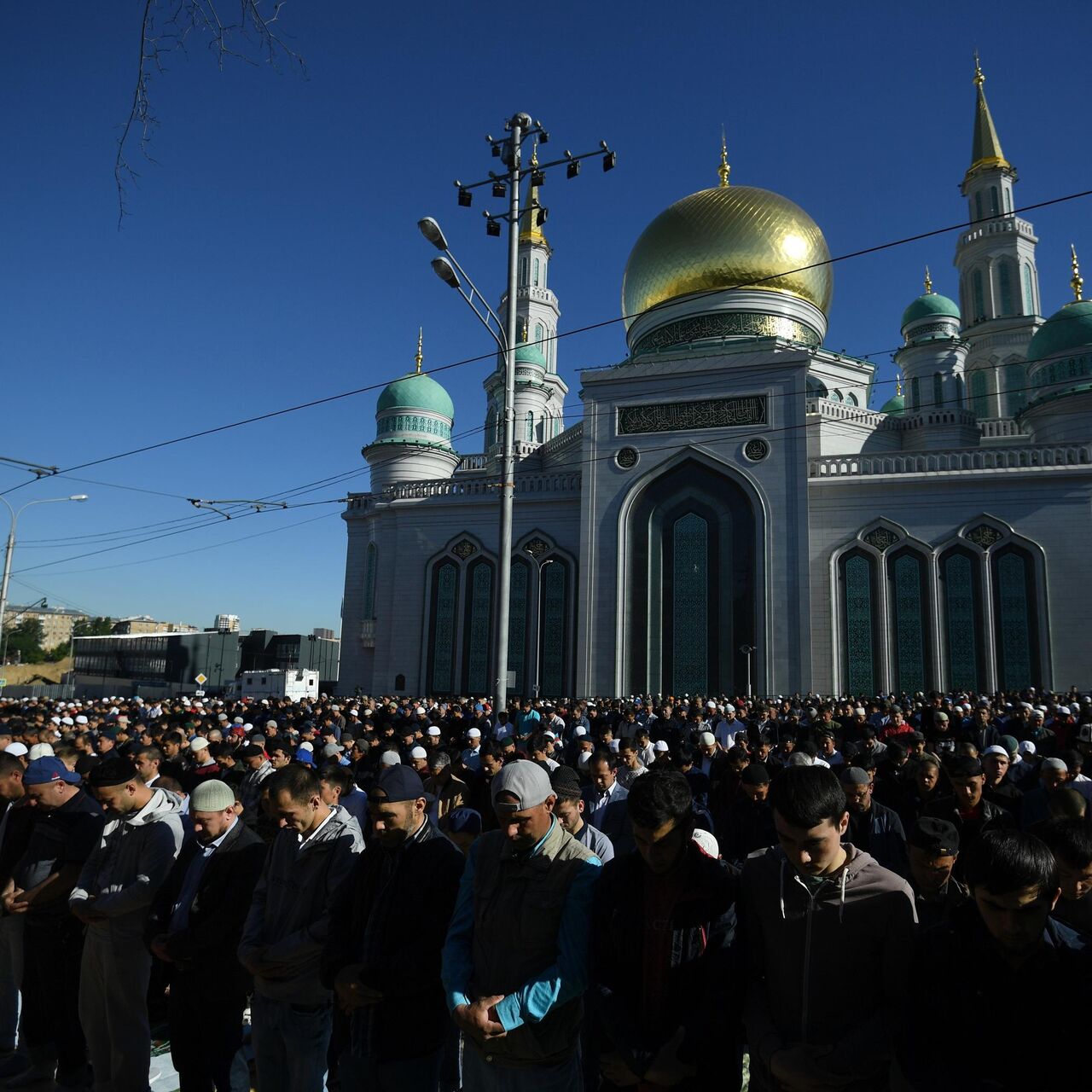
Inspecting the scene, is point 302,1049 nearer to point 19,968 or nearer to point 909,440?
point 19,968

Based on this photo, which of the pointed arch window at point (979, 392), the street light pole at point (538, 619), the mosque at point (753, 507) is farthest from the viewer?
the pointed arch window at point (979, 392)

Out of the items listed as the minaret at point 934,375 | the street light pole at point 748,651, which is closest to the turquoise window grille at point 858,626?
the street light pole at point 748,651

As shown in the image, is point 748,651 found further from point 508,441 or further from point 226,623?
point 226,623

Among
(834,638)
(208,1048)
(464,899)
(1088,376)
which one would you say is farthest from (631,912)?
(1088,376)

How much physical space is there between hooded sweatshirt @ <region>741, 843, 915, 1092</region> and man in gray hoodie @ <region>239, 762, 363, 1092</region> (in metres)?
1.63

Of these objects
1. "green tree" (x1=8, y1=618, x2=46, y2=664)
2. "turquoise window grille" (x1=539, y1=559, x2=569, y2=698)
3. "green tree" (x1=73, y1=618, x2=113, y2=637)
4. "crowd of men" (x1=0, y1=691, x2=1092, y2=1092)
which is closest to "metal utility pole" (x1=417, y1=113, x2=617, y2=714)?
"crowd of men" (x1=0, y1=691, x2=1092, y2=1092)

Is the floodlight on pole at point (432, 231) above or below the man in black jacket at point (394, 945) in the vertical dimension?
above

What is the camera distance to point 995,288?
2997 centimetres

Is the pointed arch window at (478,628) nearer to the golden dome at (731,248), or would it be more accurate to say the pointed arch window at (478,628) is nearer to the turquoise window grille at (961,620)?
the golden dome at (731,248)

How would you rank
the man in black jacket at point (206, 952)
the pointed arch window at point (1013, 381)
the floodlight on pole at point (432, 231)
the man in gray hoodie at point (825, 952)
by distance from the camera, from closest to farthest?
the man in gray hoodie at point (825, 952) → the man in black jacket at point (206, 952) → the floodlight on pole at point (432, 231) → the pointed arch window at point (1013, 381)

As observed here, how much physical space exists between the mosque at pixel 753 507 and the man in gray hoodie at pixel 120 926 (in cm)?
1847

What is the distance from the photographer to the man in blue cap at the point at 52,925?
3783 millimetres

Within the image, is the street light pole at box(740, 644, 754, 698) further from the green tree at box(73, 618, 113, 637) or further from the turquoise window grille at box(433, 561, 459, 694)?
the green tree at box(73, 618, 113, 637)

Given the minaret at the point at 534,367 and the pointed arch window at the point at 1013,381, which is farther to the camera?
the minaret at the point at 534,367
